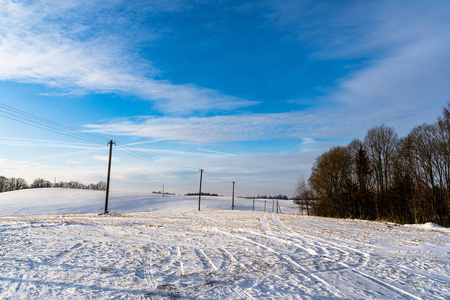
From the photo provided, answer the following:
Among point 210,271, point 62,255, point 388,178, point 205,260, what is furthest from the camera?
point 388,178

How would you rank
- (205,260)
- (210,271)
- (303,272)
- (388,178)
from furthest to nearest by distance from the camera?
(388,178)
(205,260)
(303,272)
(210,271)

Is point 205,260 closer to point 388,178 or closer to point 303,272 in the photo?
point 303,272

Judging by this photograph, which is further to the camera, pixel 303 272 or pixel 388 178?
pixel 388 178

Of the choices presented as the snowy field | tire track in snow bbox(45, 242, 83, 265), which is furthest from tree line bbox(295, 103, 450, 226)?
tire track in snow bbox(45, 242, 83, 265)

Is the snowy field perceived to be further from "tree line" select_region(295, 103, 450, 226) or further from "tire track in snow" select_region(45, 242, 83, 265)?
"tree line" select_region(295, 103, 450, 226)

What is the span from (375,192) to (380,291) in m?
42.9

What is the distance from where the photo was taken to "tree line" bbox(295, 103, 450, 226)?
1265 inches

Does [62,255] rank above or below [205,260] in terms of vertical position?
above

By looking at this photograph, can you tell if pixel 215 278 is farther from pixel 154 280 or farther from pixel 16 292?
pixel 16 292

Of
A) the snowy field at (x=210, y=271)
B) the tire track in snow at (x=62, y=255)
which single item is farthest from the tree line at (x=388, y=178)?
the tire track in snow at (x=62, y=255)

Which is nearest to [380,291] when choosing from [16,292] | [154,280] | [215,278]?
[215,278]

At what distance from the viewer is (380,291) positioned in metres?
6.06

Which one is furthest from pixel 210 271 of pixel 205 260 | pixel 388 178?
pixel 388 178

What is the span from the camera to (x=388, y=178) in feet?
139
